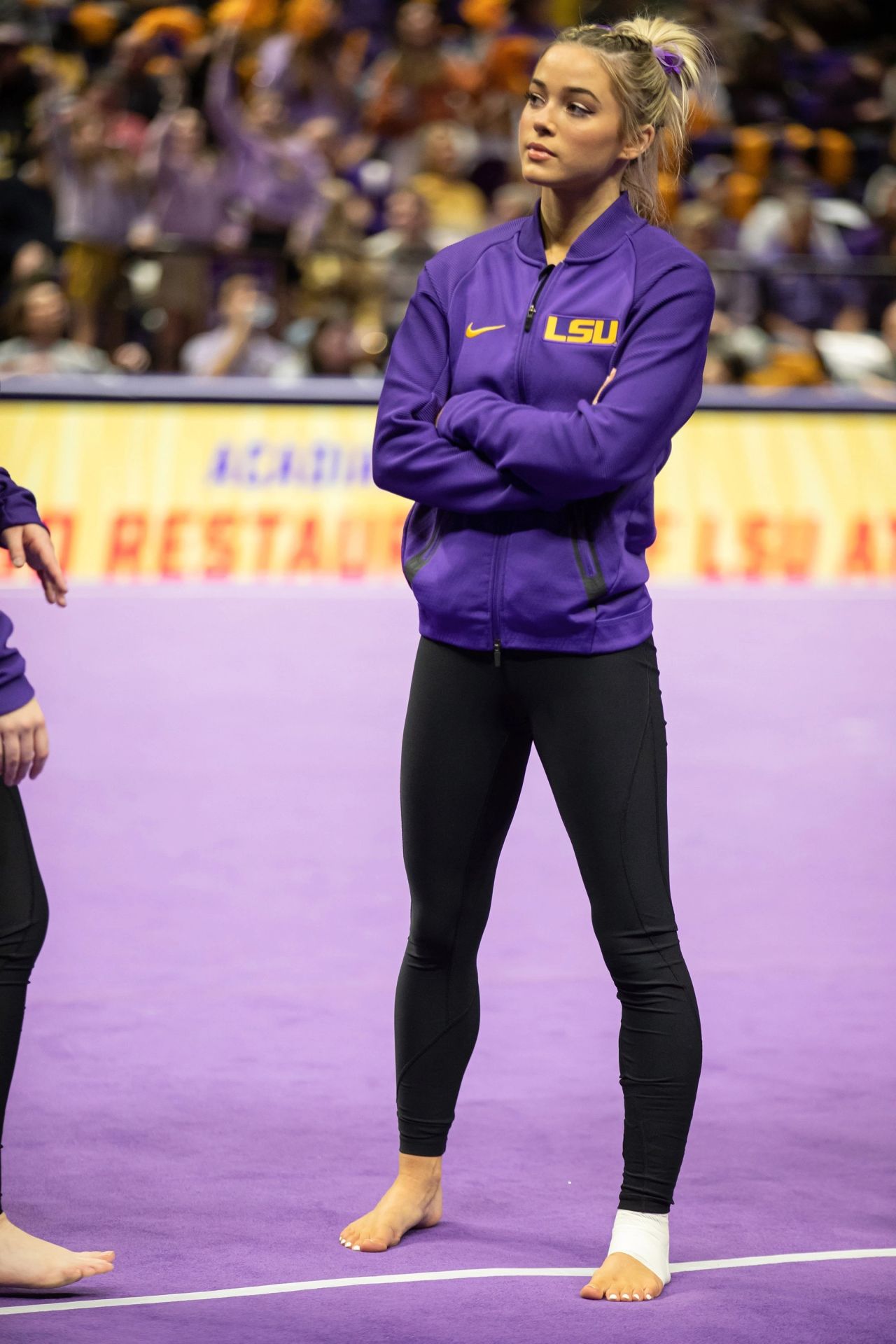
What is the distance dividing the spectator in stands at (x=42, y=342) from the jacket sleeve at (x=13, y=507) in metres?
7.65

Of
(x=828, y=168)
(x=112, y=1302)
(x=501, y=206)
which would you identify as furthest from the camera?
(x=828, y=168)

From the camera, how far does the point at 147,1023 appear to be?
4035 mm

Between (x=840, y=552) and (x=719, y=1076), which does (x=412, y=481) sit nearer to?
(x=719, y=1076)

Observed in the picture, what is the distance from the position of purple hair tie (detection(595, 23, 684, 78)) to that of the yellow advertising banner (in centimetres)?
690

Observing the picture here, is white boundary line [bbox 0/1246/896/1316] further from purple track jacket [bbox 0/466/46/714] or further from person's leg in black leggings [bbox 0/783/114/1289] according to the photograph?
purple track jacket [bbox 0/466/46/714]

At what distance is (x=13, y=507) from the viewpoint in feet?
9.53

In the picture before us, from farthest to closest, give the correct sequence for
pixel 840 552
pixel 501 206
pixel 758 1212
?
pixel 501 206 < pixel 840 552 < pixel 758 1212

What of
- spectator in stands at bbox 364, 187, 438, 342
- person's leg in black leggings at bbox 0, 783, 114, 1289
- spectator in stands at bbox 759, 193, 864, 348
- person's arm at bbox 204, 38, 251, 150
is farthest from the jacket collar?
person's arm at bbox 204, 38, 251, 150

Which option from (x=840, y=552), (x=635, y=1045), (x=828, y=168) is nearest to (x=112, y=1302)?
(x=635, y=1045)

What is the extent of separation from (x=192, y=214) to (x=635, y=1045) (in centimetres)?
978

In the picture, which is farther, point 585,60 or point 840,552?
point 840,552

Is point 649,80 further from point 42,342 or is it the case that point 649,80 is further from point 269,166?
point 269,166

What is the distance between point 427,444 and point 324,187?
9.59 meters

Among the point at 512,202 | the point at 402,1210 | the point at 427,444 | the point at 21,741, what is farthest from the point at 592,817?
the point at 512,202
